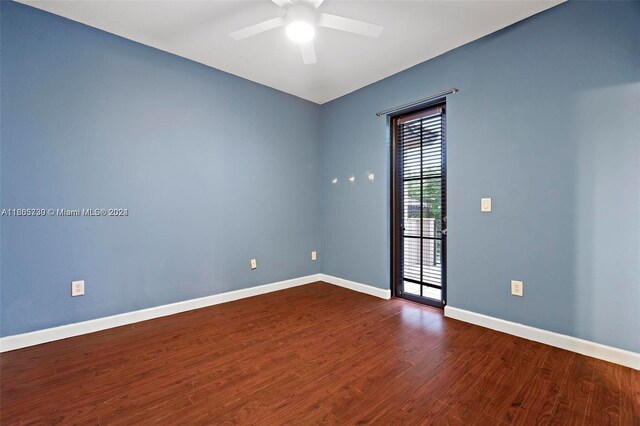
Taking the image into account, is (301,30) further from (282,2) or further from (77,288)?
(77,288)

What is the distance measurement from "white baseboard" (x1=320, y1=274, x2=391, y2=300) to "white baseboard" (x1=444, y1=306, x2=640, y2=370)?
2.68 feet

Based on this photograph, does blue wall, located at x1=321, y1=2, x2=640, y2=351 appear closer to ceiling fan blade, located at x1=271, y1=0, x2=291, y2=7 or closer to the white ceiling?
the white ceiling

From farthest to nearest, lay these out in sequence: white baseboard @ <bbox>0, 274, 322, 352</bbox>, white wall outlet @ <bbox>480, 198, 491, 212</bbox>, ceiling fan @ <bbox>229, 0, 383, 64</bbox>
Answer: white wall outlet @ <bbox>480, 198, 491, 212</bbox> → white baseboard @ <bbox>0, 274, 322, 352</bbox> → ceiling fan @ <bbox>229, 0, 383, 64</bbox>

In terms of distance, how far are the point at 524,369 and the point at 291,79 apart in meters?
3.65

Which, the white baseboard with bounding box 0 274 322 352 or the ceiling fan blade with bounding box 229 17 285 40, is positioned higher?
the ceiling fan blade with bounding box 229 17 285 40

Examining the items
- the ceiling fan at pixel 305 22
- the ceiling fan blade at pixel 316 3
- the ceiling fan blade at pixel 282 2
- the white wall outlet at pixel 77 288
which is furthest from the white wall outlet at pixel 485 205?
the white wall outlet at pixel 77 288

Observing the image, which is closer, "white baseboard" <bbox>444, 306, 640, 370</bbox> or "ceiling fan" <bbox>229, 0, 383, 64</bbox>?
"white baseboard" <bbox>444, 306, 640, 370</bbox>

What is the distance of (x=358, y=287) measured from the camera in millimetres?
3730

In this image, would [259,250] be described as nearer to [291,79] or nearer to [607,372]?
[291,79]

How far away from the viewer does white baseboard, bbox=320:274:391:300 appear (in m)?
3.42

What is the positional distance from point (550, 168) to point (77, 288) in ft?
13.6

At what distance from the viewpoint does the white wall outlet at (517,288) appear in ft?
7.78

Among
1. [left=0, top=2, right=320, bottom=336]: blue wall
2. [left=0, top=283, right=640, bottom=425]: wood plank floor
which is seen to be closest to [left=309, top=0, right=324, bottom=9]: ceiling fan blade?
[left=0, top=2, right=320, bottom=336]: blue wall

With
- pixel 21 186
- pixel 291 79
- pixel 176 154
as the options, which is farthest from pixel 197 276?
pixel 291 79
